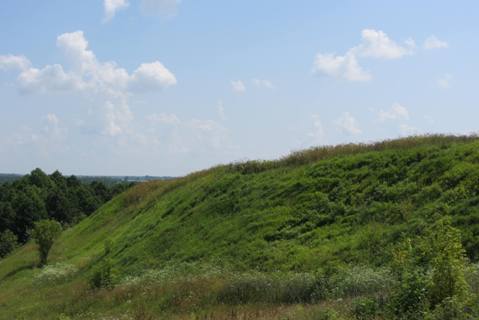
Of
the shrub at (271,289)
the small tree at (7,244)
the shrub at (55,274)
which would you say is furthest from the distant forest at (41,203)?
the shrub at (271,289)

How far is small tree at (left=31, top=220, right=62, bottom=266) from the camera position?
98.6 ft

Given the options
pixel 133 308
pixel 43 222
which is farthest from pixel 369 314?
pixel 43 222

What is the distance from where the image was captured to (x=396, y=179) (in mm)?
17547

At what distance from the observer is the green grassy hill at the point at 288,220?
14373mm

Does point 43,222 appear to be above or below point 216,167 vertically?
below

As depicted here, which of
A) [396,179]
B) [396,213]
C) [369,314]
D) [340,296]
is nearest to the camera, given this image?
[369,314]

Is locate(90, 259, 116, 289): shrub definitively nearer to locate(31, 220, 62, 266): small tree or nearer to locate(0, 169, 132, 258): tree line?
locate(31, 220, 62, 266): small tree

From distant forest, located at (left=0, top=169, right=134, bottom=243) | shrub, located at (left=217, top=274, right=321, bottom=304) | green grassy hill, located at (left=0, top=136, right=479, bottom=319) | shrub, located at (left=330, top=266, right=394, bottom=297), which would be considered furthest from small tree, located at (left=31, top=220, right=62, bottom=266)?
distant forest, located at (left=0, top=169, right=134, bottom=243)

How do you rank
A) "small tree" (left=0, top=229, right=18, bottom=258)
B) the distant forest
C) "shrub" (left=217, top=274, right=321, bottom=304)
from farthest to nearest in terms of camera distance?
the distant forest → "small tree" (left=0, top=229, right=18, bottom=258) → "shrub" (left=217, top=274, right=321, bottom=304)

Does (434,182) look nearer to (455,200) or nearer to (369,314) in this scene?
(455,200)

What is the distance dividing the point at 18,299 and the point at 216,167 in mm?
12654

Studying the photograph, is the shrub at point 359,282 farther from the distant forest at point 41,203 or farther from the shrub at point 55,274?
the distant forest at point 41,203

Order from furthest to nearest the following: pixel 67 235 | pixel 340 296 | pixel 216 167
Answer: pixel 67 235 < pixel 216 167 < pixel 340 296

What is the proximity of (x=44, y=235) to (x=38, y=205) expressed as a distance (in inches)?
1600
